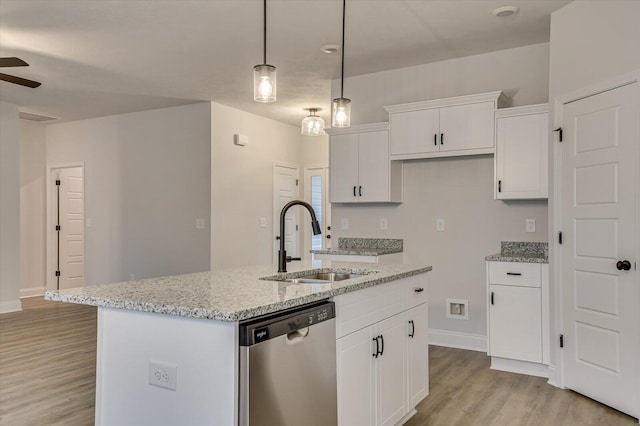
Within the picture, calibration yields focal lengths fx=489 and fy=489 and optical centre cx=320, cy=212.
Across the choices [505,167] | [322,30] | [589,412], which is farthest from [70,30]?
[589,412]

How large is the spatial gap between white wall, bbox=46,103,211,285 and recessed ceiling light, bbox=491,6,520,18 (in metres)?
3.74

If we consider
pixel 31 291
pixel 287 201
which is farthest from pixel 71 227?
pixel 287 201

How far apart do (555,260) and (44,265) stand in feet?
24.0

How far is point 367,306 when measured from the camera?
2.35 meters

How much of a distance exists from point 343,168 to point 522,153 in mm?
1740

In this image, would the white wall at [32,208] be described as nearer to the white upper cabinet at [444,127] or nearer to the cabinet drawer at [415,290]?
the white upper cabinet at [444,127]

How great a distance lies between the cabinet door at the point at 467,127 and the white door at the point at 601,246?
2.40ft

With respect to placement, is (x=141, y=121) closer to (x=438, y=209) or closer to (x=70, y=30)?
(x=70, y=30)

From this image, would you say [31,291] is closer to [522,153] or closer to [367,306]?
[367,306]

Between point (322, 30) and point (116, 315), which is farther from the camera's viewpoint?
point (322, 30)

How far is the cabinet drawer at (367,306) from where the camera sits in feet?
7.04

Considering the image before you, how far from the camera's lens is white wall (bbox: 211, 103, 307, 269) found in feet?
20.4

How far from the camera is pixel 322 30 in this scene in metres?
3.85

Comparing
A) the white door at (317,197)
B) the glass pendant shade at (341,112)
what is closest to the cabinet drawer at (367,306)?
the glass pendant shade at (341,112)
